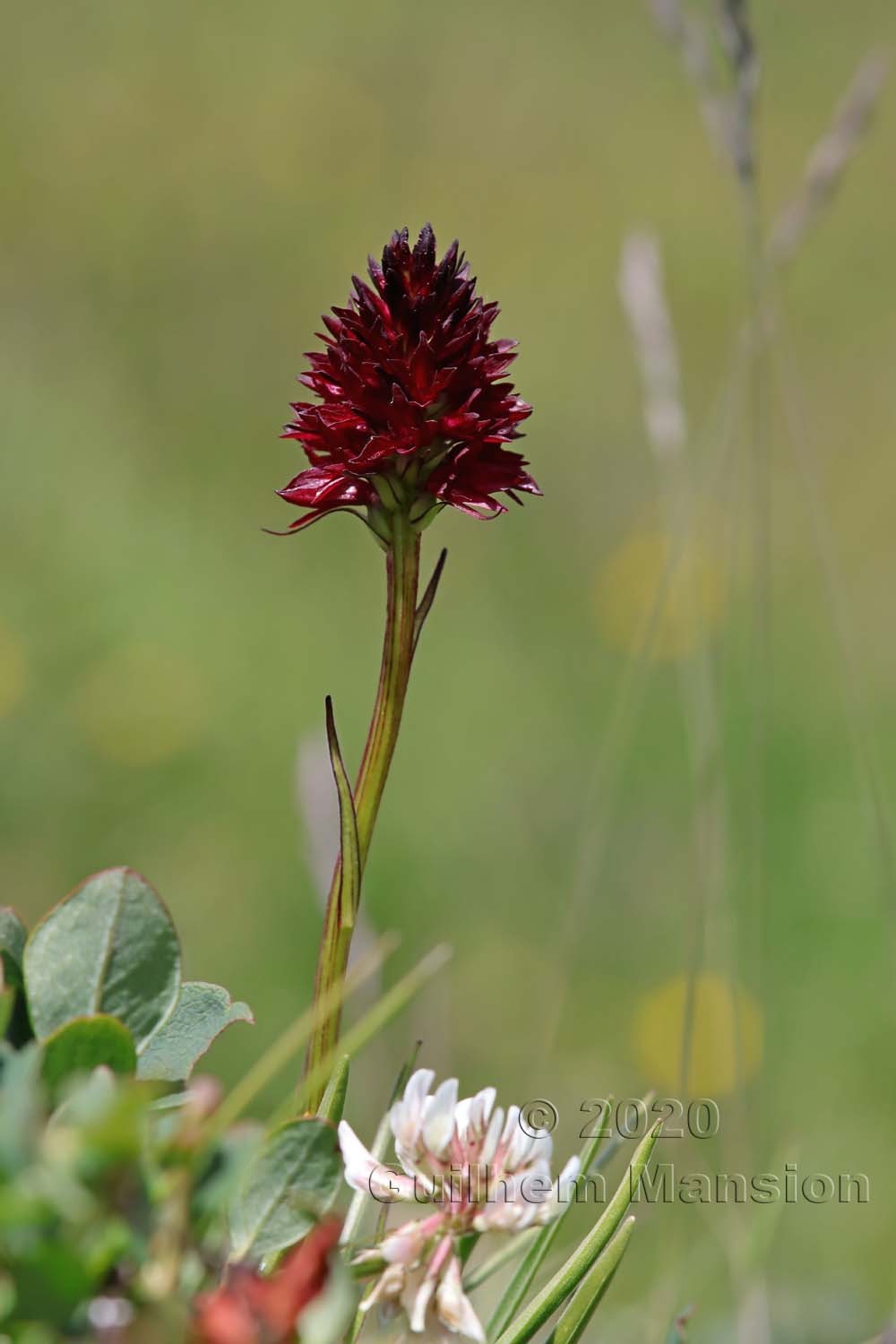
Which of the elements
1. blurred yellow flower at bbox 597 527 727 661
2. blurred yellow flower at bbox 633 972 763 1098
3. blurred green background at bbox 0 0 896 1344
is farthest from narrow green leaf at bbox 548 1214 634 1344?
blurred yellow flower at bbox 597 527 727 661

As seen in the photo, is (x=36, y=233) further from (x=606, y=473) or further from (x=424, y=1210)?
(x=424, y=1210)

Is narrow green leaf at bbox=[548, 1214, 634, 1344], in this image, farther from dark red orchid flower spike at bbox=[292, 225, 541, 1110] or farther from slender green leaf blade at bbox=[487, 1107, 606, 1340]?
dark red orchid flower spike at bbox=[292, 225, 541, 1110]

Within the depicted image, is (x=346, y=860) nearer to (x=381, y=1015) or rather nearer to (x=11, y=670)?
(x=381, y=1015)

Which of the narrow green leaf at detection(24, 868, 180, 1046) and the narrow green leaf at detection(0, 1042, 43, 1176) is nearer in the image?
the narrow green leaf at detection(0, 1042, 43, 1176)

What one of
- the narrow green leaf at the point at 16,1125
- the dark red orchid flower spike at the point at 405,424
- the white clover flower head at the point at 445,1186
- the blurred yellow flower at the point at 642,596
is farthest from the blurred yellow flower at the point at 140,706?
the narrow green leaf at the point at 16,1125

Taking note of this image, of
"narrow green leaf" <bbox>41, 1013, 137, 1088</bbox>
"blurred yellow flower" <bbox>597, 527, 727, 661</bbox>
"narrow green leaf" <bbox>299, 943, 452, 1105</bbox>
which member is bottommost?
"narrow green leaf" <bbox>41, 1013, 137, 1088</bbox>

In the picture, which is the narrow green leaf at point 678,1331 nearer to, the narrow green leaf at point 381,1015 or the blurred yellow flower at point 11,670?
the narrow green leaf at point 381,1015

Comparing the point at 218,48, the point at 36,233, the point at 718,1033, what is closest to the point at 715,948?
the point at 718,1033
